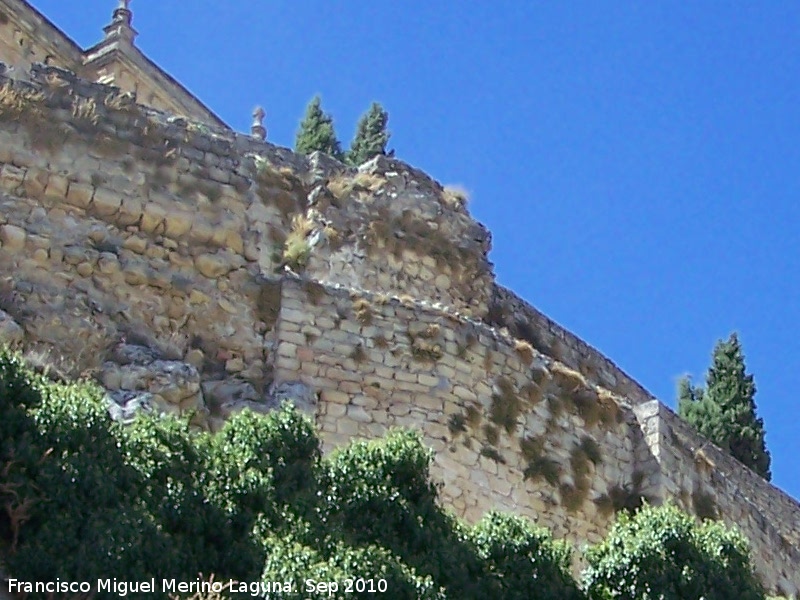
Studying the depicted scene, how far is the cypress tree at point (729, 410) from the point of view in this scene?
3030 cm

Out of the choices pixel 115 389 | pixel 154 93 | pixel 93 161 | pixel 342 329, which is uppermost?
pixel 154 93

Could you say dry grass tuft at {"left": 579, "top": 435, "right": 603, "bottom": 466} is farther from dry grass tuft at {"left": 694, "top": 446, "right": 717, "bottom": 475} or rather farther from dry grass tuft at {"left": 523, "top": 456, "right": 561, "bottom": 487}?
dry grass tuft at {"left": 694, "top": 446, "right": 717, "bottom": 475}

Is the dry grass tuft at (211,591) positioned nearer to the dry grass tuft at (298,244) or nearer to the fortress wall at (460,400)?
the fortress wall at (460,400)

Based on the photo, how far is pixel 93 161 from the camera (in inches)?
717

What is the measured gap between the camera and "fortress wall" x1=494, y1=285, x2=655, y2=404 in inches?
865

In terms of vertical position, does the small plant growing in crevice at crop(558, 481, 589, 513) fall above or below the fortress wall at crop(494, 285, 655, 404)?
below

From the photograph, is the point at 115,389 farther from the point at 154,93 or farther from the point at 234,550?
the point at 154,93

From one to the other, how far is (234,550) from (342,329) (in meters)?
5.42

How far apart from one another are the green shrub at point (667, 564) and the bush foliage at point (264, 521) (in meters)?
0.01

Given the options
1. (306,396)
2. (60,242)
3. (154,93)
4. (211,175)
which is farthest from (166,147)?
(154,93)

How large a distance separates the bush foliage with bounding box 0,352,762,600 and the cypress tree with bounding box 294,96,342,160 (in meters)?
21.1

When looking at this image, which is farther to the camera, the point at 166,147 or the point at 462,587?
the point at 166,147

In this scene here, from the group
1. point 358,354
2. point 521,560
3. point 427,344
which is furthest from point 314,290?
point 521,560

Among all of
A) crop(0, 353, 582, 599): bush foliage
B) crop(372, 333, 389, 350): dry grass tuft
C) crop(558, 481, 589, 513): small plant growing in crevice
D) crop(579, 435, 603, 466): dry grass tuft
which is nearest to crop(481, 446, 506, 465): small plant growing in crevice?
crop(558, 481, 589, 513): small plant growing in crevice
